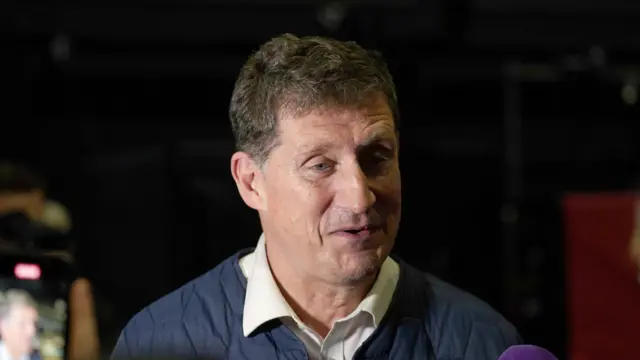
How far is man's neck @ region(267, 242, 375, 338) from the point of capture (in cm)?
138

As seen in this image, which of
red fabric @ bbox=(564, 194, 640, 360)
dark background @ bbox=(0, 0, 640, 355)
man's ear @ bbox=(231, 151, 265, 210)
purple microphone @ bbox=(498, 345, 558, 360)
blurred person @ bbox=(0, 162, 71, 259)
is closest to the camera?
purple microphone @ bbox=(498, 345, 558, 360)

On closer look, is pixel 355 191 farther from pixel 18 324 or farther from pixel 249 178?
pixel 18 324

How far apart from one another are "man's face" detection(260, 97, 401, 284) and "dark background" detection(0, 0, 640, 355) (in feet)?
6.40

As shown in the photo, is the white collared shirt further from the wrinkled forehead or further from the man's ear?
the wrinkled forehead

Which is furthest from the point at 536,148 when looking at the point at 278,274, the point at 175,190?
the point at 278,274

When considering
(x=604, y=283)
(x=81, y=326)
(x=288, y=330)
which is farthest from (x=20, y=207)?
(x=604, y=283)

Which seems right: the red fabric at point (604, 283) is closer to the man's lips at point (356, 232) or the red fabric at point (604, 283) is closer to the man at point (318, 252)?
the man at point (318, 252)

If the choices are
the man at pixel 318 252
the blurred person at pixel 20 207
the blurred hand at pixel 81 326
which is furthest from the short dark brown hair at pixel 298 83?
the blurred person at pixel 20 207

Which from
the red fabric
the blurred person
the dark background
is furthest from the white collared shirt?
the dark background

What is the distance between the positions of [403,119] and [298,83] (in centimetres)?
208

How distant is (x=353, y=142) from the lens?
1298mm

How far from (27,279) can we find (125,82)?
7.51ft

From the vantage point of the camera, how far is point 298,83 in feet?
4.31

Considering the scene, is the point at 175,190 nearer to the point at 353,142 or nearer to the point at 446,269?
the point at 446,269
